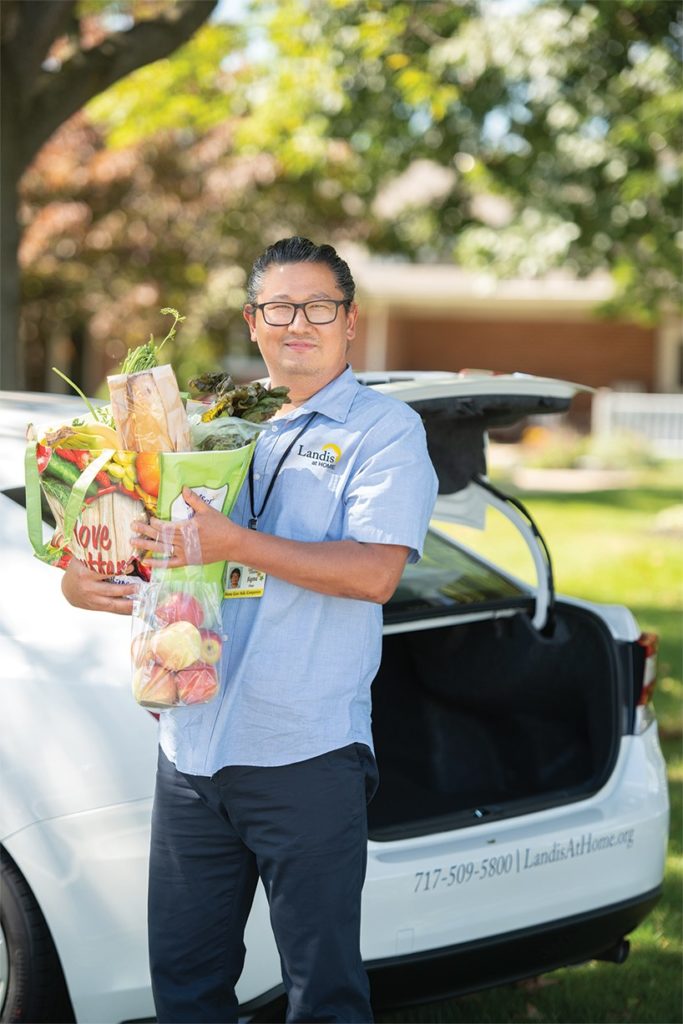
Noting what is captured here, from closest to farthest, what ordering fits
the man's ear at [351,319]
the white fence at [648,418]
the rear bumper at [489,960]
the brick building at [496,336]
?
1. the man's ear at [351,319]
2. the rear bumper at [489,960]
3. the white fence at [648,418]
4. the brick building at [496,336]

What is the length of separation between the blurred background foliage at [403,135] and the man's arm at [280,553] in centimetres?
499

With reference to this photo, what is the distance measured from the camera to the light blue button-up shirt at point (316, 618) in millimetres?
2363

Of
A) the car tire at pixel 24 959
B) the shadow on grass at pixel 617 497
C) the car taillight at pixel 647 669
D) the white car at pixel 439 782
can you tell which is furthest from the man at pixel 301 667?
the shadow on grass at pixel 617 497

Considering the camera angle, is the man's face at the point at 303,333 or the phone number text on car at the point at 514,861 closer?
the man's face at the point at 303,333

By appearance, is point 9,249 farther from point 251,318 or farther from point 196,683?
point 196,683

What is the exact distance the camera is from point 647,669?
3.56 metres

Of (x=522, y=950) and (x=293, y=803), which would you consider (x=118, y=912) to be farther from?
(x=522, y=950)

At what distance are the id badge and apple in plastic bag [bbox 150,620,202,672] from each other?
0.16m

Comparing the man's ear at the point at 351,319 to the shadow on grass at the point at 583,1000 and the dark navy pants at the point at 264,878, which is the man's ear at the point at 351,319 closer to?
the dark navy pants at the point at 264,878

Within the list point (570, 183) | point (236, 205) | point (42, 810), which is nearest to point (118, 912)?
point (42, 810)

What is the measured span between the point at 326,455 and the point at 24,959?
1.34 meters

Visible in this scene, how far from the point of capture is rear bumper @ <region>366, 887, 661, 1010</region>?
2926 mm

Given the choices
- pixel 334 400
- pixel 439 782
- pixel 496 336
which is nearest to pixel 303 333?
pixel 334 400

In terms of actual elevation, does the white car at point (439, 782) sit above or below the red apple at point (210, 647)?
below
